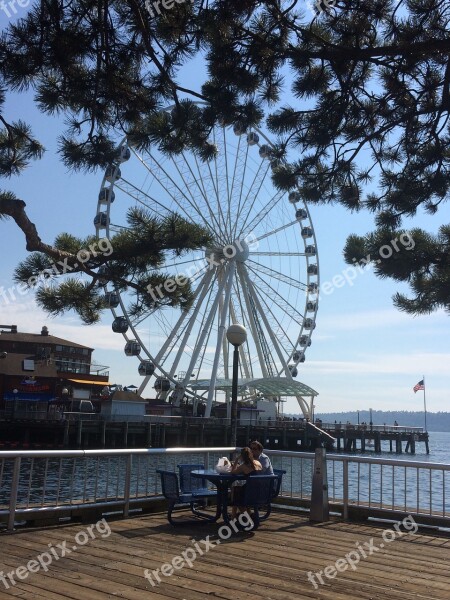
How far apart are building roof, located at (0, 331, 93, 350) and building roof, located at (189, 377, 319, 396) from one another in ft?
47.1

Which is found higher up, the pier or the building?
the building

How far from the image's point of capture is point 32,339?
61.2m

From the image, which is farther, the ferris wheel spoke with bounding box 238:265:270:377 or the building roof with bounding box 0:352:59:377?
the building roof with bounding box 0:352:59:377

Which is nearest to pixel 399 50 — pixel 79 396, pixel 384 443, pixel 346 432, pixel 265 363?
pixel 265 363

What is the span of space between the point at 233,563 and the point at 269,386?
48.3m

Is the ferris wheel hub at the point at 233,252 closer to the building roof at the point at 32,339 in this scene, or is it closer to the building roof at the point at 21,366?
the building roof at the point at 21,366

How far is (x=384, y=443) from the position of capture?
9938cm

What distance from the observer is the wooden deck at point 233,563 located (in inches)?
199

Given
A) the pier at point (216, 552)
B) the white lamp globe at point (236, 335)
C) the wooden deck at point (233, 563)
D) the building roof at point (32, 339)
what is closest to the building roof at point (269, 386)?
the building roof at point (32, 339)

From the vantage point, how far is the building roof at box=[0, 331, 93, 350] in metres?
60.0

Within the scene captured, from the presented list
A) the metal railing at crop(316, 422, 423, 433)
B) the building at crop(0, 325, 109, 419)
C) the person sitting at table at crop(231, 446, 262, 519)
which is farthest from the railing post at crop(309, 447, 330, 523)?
the metal railing at crop(316, 422, 423, 433)

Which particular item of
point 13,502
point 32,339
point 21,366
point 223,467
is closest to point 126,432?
point 21,366

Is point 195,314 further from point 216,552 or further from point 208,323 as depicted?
point 216,552

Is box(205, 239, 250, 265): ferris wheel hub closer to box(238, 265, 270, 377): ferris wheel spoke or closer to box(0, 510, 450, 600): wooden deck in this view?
box(238, 265, 270, 377): ferris wheel spoke
